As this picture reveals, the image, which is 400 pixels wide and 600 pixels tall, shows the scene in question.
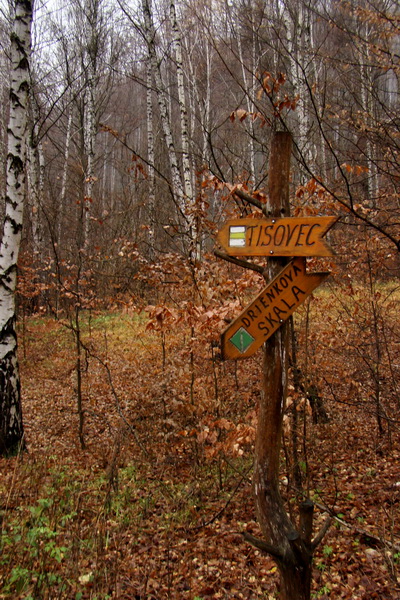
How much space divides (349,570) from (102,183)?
29.1 meters

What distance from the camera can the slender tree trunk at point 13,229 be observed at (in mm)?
5512

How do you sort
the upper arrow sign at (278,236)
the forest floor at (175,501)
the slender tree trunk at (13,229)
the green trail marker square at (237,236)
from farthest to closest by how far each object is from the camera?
the slender tree trunk at (13,229) < the forest floor at (175,501) < the green trail marker square at (237,236) < the upper arrow sign at (278,236)

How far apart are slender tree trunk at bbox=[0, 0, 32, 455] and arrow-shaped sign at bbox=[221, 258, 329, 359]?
4111 mm

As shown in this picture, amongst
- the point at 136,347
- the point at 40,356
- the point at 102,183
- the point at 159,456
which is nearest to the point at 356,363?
the point at 159,456

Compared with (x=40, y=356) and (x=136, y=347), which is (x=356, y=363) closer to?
(x=136, y=347)

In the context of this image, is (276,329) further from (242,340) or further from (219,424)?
(219,424)

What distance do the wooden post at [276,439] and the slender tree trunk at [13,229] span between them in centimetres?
410

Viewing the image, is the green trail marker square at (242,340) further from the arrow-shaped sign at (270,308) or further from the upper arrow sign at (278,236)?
the upper arrow sign at (278,236)

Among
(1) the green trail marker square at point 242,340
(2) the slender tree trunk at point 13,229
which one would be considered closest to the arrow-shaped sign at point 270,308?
(1) the green trail marker square at point 242,340

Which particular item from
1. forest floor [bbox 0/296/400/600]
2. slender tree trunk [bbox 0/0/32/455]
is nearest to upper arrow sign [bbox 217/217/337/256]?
forest floor [bbox 0/296/400/600]

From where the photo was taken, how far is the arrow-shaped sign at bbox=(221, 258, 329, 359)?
244 cm

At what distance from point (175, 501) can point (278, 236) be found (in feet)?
11.8

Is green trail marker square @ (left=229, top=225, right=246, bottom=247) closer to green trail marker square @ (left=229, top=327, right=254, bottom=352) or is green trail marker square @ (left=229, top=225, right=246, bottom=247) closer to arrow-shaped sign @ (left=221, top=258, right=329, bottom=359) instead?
arrow-shaped sign @ (left=221, top=258, right=329, bottom=359)

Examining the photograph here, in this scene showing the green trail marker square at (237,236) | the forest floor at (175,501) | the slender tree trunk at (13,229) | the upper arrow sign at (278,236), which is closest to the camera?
the upper arrow sign at (278,236)
